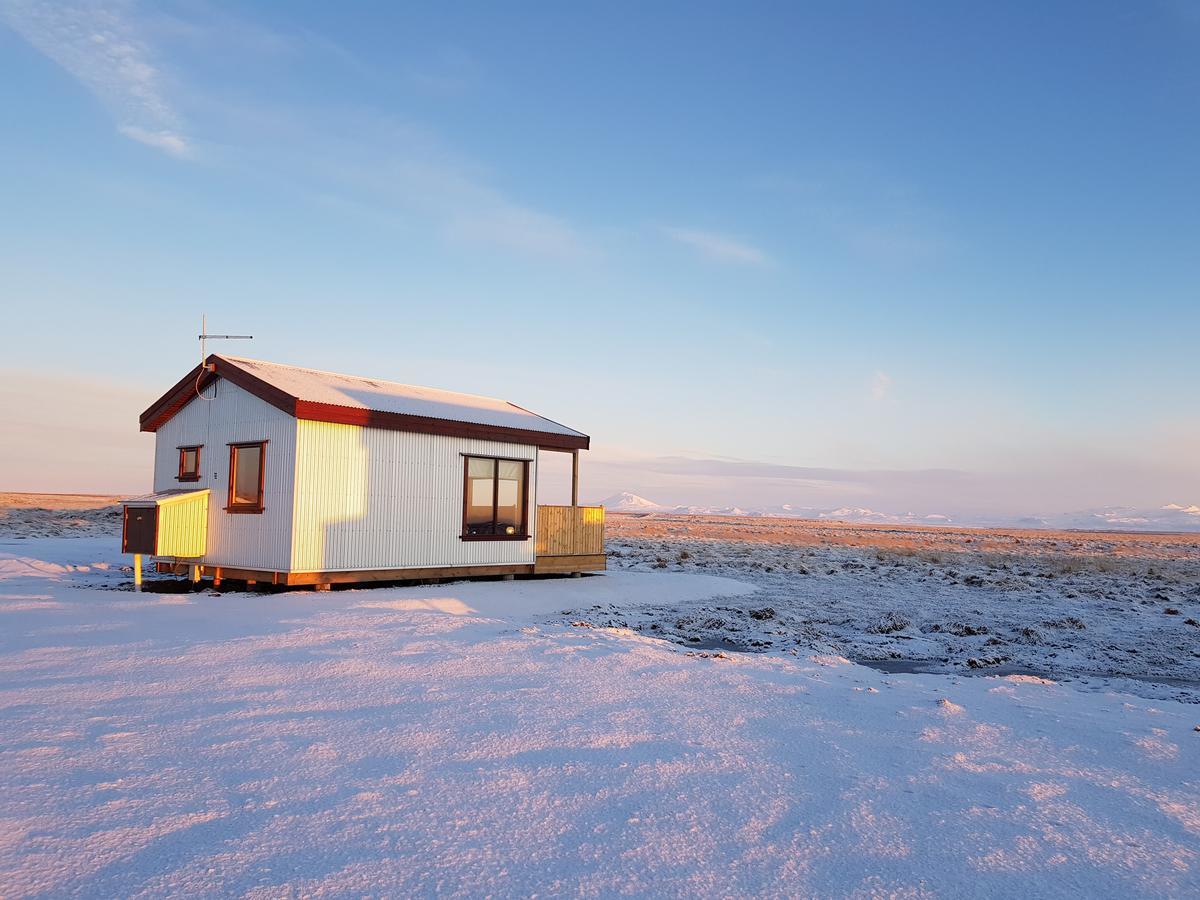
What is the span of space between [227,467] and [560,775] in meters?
12.7

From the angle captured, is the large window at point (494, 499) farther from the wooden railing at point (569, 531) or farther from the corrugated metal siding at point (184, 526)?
the corrugated metal siding at point (184, 526)

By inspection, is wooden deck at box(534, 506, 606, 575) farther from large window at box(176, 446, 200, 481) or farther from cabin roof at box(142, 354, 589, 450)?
large window at box(176, 446, 200, 481)

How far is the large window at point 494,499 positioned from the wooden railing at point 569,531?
21.2 inches

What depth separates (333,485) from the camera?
1445 cm

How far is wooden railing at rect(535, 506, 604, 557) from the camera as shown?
1800cm

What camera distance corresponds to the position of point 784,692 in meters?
7.18

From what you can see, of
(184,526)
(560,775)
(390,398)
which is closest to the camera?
(560,775)

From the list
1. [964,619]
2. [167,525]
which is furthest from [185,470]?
[964,619]

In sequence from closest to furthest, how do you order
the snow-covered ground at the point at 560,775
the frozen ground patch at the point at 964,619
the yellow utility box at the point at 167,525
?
1. the snow-covered ground at the point at 560,775
2. the frozen ground patch at the point at 964,619
3. the yellow utility box at the point at 167,525

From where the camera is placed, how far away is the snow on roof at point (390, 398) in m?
15.0

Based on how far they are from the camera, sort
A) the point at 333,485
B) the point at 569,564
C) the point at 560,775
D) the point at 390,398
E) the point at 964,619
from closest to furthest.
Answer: the point at 560,775, the point at 964,619, the point at 333,485, the point at 390,398, the point at 569,564

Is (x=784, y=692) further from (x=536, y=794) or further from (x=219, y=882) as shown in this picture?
(x=219, y=882)

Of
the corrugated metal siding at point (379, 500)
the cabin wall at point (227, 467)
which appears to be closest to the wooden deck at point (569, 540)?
the corrugated metal siding at point (379, 500)

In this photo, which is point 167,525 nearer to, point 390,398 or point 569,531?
point 390,398
